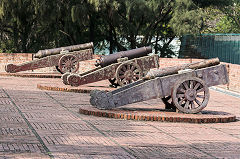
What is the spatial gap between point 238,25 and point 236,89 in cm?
2087

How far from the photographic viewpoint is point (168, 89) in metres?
9.41

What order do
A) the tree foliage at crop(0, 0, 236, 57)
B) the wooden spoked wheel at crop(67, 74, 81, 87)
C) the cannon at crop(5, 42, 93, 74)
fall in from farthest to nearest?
the tree foliage at crop(0, 0, 236, 57) < the cannon at crop(5, 42, 93, 74) < the wooden spoked wheel at crop(67, 74, 81, 87)

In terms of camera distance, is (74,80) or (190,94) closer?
(190,94)

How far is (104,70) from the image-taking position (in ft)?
47.2

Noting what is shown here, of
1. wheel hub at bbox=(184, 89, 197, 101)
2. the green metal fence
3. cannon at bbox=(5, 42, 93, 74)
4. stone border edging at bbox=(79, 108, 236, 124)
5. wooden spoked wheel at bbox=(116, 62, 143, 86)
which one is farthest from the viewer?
the green metal fence

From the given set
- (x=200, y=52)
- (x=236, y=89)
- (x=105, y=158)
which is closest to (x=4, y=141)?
(x=105, y=158)

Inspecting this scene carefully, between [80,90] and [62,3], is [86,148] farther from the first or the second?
[62,3]

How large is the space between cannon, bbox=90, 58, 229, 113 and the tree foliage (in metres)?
16.4

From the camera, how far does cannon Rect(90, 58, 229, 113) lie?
925 cm

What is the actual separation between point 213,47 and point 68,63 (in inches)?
393

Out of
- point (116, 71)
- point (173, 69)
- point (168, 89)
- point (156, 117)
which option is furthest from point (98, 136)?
point (116, 71)

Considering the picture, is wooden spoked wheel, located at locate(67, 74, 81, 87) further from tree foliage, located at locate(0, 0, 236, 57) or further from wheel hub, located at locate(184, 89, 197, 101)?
tree foliage, located at locate(0, 0, 236, 57)

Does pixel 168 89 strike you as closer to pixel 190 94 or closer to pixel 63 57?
pixel 190 94

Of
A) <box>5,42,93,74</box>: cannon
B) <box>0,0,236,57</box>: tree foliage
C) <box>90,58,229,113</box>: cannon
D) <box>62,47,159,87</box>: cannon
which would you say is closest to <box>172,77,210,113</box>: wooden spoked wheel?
<box>90,58,229,113</box>: cannon
